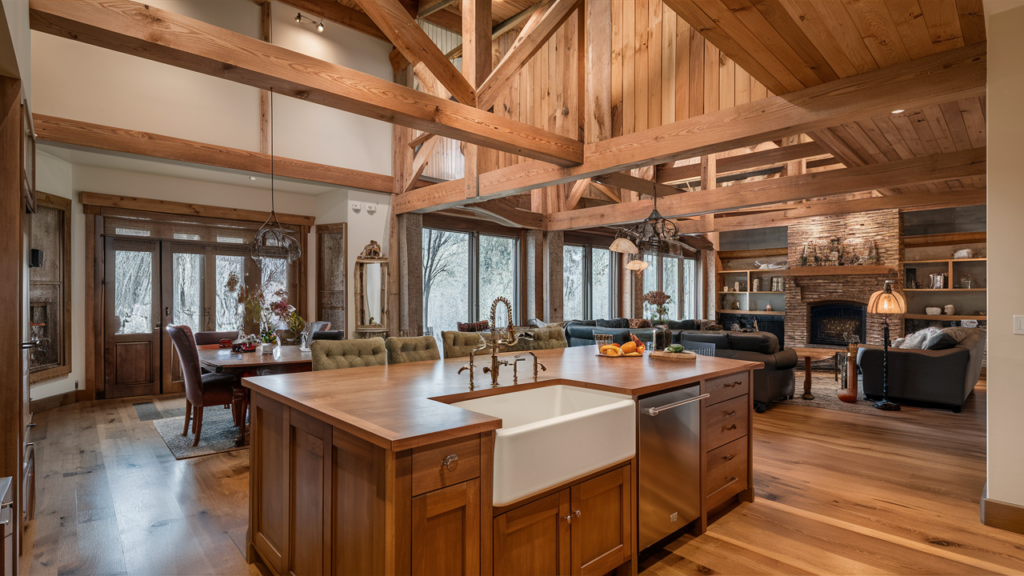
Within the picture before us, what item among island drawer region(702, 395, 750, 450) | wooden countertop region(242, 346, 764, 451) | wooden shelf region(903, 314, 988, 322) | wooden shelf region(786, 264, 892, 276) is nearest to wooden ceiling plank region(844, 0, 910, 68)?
wooden countertop region(242, 346, 764, 451)

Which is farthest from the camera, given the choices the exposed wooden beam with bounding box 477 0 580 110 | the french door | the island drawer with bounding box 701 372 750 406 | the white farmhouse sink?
the french door

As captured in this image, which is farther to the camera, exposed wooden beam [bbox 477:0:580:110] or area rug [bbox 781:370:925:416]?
area rug [bbox 781:370:925:416]

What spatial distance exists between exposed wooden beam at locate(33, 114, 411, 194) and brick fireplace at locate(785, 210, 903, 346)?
8.20m

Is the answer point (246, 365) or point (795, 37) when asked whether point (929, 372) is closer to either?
point (795, 37)

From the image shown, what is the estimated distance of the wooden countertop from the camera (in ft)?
5.26

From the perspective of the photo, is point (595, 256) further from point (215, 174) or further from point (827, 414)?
point (215, 174)

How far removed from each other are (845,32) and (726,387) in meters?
2.05

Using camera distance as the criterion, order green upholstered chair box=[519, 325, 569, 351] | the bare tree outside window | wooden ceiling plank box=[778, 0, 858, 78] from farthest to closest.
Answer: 1. the bare tree outside window
2. green upholstered chair box=[519, 325, 569, 351]
3. wooden ceiling plank box=[778, 0, 858, 78]

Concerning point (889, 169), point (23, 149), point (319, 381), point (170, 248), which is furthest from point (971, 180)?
point (170, 248)

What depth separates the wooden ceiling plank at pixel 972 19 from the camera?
260cm

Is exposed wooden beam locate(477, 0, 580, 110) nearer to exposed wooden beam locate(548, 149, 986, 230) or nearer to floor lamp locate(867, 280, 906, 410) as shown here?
exposed wooden beam locate(548, 149, 986, 230)

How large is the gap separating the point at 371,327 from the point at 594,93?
4.25 m

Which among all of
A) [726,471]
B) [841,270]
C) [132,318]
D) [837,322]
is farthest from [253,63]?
[837,322]

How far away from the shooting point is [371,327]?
279 inches
